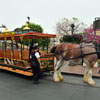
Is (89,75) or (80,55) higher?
(80,55)

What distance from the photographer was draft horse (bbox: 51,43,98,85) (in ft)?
17.7

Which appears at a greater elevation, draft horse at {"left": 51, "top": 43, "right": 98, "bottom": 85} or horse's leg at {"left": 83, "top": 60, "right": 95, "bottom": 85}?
draft horse at {"left": 51, "top": 43, "right": 98, "bottom": 85}

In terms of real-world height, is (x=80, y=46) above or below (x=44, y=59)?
above

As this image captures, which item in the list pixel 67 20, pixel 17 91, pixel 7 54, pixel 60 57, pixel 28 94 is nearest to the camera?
pixel 28 94

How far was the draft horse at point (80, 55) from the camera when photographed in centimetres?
538

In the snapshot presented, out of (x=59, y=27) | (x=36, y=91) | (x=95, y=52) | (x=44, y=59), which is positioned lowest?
(x=36, y=91)

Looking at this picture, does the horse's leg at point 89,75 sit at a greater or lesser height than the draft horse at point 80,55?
lesser

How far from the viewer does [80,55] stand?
5551 mm

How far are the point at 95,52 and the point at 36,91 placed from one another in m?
2.83

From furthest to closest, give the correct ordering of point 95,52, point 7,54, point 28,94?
point 7,54 → point 95,52 → point 28,94

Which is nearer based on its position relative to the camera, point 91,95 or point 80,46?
point 91,95

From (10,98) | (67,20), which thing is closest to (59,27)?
(67,20)

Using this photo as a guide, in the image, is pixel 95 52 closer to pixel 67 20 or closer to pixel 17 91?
pixel 17 91

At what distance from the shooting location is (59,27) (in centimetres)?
3225
